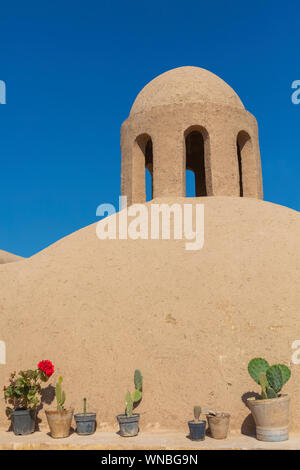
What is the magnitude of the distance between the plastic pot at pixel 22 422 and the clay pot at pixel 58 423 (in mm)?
532

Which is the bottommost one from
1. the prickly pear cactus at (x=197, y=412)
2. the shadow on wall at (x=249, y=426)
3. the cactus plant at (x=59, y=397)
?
the shadow on wall at (x=249, y=426)

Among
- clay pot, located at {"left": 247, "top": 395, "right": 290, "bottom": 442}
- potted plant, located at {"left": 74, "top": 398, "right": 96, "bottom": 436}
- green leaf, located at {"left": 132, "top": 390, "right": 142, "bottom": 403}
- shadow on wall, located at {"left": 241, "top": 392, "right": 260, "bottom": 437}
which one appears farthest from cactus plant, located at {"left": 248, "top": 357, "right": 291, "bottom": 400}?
potted plant, located at {"left": 74, "top": 398, "right": 96, "bottom": 436}

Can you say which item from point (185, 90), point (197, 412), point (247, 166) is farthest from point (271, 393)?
point (185, 90)

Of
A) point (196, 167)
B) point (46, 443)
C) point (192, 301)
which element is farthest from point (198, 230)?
point (196, 167)

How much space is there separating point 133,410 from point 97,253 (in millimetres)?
4406

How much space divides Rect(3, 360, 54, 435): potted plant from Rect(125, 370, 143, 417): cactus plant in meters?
1.64

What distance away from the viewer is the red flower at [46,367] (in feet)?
28.8

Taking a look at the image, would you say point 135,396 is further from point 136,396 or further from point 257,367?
point 257,367

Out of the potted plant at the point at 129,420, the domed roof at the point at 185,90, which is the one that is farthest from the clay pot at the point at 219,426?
the domed roof at the point at 185,90

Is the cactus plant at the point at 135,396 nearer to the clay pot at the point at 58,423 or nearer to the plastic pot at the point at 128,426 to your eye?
the plastic pot at the point at 128,426

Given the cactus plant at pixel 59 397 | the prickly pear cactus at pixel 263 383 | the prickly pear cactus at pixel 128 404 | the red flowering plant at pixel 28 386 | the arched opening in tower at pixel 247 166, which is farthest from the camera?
the arched opening in tower at pixel 247 166

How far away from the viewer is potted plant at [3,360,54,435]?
863 cm

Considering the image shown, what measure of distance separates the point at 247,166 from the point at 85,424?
1149cm

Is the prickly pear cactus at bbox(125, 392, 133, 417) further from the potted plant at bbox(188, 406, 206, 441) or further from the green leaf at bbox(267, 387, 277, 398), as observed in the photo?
the green leaf at bbox(267, 387, 277, 398)
